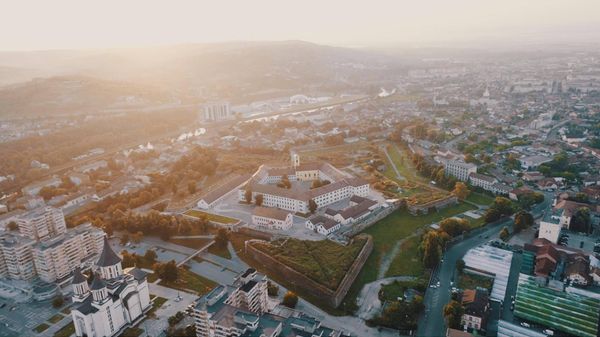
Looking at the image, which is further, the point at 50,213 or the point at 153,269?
the point at 50,213

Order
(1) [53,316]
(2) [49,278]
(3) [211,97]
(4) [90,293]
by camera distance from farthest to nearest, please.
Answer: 1. (3) [211,97]
2. (2) [49,278]
3. (1) [53,316]
4. (4) [90,293]

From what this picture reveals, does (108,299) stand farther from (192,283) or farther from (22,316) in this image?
(22,316)

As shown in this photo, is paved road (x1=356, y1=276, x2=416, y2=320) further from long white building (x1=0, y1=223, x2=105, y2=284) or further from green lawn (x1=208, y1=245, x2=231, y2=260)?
long white building (x1=0, y1=223, x2=105, y2=284)

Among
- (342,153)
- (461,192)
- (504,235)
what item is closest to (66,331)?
(504,235)

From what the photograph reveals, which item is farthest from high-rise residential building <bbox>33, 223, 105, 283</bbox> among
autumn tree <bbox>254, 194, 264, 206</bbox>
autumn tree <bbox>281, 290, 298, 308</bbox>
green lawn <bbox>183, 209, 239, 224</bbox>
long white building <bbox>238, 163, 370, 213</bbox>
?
autumn tree <bbox>281, 290, 298, 308</bbox>

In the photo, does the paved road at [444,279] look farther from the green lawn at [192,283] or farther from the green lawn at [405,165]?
the green lawn at [192,283]

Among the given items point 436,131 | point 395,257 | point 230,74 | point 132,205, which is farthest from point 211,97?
point 395,257

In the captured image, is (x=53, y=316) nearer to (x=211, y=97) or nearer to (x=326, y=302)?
(x=326, y=302)

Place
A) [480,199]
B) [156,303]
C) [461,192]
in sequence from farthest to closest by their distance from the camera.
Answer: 1. [480,199]
2. [461,192]
3. [156,303]
